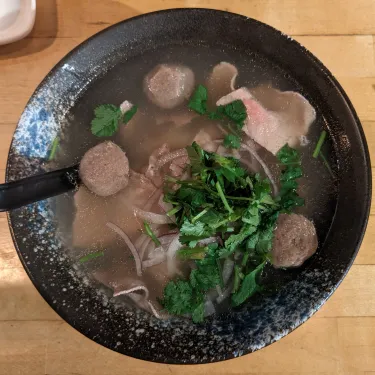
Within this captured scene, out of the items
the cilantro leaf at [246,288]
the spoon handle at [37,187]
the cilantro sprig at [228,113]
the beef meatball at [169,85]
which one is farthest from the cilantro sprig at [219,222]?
the spoon handle at [37,187]

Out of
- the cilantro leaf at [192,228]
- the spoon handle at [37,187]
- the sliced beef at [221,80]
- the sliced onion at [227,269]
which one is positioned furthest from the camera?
the sliced beef at [221,80]

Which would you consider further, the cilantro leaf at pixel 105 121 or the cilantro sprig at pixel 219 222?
the cilantro leaf at pixel 105 121

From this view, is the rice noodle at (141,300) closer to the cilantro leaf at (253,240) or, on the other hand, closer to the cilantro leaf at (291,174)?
the cilantro leaf at (253,240)

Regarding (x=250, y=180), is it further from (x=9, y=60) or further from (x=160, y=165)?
(x=9, y=60)

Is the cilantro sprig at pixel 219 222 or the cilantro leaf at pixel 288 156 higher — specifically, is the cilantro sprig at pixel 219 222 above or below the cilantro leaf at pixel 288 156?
below

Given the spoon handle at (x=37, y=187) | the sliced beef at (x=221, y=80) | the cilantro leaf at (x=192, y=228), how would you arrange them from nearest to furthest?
the spoon handle at (x=37, y=187)
the cilantro leaf at (x=192, y=228)
the sliced beef at (x=221, y=80)

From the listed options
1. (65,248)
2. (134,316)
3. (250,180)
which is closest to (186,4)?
(250,180)
